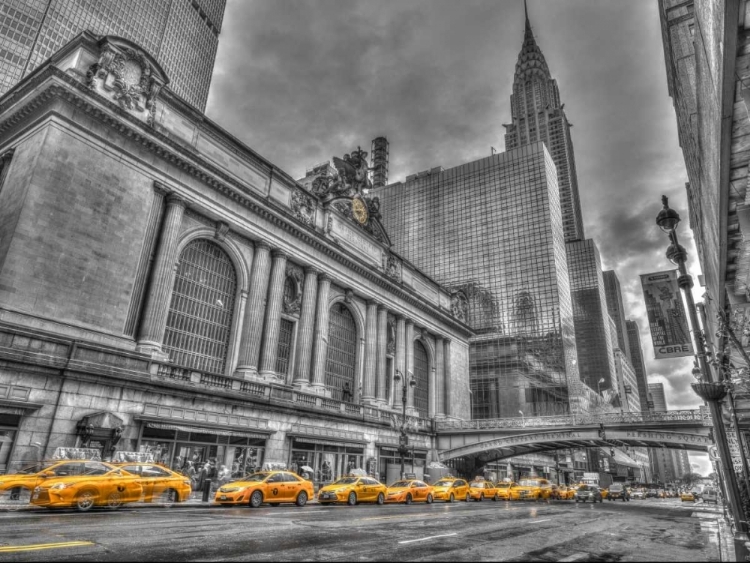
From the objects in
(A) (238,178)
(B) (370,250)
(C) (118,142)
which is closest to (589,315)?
(B) (370,250)

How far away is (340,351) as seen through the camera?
4175cm

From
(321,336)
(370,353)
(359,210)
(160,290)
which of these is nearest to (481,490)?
(370,353)

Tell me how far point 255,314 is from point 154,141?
12.4 meters

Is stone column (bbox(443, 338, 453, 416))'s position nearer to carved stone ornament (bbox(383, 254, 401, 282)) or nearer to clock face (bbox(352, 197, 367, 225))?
carved stone ornament (bbox(383, 254, 401, 282))

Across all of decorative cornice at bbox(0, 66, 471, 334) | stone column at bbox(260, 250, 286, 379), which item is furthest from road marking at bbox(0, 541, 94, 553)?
stone column at bbox(260, 250, 286, 379)

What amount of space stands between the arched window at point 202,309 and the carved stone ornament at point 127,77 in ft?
29.1

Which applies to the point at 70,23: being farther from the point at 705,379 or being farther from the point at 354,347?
the point at 705,379

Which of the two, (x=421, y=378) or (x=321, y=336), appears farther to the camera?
(x=421, y=378)

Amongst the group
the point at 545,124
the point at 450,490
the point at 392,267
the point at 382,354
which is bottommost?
the point at 450,490

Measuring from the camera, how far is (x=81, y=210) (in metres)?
23.7

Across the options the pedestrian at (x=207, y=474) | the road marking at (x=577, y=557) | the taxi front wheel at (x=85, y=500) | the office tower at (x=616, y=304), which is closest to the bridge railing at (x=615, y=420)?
the pedestrian at (x=207, y=474)

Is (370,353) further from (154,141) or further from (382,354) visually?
(154,141)

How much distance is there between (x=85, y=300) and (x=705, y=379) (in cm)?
2510

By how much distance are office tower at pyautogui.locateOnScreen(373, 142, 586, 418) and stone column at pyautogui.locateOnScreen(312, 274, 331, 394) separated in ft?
121
